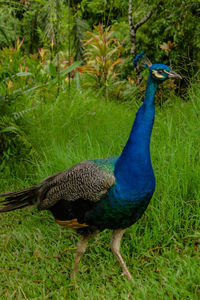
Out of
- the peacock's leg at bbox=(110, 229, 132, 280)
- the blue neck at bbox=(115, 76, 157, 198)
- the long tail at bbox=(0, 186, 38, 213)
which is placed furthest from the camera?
the long tail at bbox=(0, 186, 38, 213)

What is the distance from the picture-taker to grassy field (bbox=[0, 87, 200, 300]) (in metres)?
2.25

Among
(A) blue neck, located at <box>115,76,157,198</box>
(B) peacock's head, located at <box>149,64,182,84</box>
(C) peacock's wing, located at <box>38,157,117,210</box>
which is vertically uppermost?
(B) peacock's head, located at <box>149,64,182,84</box>

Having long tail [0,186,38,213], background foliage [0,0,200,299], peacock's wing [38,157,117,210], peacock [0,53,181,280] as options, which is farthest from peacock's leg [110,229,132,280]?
long tail [0,186,38,213]

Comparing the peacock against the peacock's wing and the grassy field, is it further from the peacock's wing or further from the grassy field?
the grassy field

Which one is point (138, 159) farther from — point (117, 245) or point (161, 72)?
point (117, 245)

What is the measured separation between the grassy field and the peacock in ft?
0.66

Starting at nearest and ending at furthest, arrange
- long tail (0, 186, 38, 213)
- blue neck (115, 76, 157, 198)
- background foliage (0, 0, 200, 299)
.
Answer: blue neck (115, 76, 157, 198) → background foliage (0, 0, 200, 299) → long tail (0, 186, 38, 213)

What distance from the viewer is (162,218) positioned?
9.21ft

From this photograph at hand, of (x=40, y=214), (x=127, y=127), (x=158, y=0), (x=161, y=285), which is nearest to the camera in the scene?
(x=161, y=285)

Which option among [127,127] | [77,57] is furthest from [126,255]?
[77,57]

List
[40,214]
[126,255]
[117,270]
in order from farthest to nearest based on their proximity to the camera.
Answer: [40,214] → [126,255] → [117,270]

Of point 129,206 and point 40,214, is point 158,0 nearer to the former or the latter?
point 40,214

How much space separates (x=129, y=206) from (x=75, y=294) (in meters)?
0.72

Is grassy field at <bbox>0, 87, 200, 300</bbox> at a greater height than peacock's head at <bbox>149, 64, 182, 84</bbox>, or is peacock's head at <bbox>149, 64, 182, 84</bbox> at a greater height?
peacock's head at <bbox>149, 64, 182, 84</bbox>
